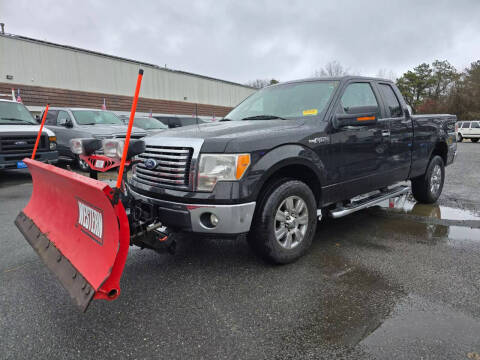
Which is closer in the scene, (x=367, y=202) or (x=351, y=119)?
(x=351, y=119)

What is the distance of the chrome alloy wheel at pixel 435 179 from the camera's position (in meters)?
5.62

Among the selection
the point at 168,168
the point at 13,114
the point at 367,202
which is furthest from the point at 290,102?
the point at 13,114

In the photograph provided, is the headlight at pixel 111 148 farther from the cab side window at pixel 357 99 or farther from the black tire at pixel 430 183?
the black tire at pixel 430 183

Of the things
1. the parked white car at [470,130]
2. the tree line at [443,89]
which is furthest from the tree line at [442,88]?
the parked white car at [470,130]

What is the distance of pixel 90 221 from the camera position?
2551 millimetres

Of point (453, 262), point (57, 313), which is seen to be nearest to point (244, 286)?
point (57, 313)

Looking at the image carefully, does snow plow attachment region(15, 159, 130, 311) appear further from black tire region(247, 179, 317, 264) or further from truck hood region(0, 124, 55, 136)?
truck hood region(0, 124, 55, 136)

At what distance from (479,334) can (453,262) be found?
1.31m

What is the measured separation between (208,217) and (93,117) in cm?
857

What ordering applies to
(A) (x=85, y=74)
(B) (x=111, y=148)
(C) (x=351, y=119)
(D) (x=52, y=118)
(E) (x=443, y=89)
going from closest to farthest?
(B) (x=111, y=148)
(C) (x=351, y=119)
(D) (x=52, y=118)
(A) (x=85, y=74)
(E) (x=443, y=89)

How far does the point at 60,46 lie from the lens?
1991 centimetres

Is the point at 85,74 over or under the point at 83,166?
over

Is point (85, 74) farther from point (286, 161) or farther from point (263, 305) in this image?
point (263, 305)

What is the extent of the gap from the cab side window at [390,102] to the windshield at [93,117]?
7941 millimetres
